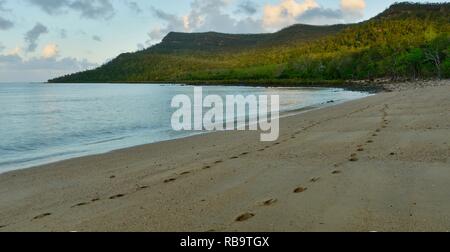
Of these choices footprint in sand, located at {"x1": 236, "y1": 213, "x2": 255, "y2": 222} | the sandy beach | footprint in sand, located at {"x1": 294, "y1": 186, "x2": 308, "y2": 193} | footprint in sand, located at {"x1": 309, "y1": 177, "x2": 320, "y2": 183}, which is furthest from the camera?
footprint in sand, located at {"x1": 309, "y1": 177, "x2": 320, "y2": 183}

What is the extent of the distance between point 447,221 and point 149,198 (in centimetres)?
454

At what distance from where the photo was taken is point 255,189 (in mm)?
8008

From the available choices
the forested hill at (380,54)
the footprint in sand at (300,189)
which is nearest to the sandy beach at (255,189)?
the footprint in sand at (300,189)

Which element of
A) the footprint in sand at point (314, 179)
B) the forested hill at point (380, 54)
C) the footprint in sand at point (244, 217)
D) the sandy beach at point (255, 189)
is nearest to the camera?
the sandy beach at point (255, 189)

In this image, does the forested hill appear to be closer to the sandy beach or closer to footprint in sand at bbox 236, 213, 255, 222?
the sandy beach

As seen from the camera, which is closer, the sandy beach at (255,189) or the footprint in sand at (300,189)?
the sandy beach at (255,189)

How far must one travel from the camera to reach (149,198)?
792cm

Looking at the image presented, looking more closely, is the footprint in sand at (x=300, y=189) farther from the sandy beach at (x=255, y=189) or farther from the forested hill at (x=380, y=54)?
the forested hill at (x=380, y=54)

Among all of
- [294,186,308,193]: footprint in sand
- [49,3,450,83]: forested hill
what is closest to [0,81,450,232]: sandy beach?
[294,186,308,193]: footprint in sand

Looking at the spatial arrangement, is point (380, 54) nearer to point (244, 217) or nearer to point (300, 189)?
point (300, 189)

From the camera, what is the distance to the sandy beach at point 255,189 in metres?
6.06

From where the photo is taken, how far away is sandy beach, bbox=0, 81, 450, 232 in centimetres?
606

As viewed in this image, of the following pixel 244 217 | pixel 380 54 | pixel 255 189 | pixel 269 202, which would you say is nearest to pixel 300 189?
→ pixel 255 189
